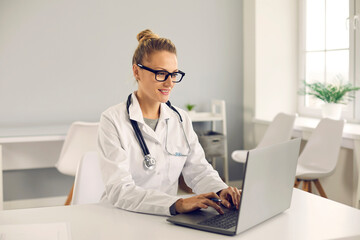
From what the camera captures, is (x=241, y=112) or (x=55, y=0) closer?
(x=55, y=0)

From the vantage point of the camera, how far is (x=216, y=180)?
1751mm

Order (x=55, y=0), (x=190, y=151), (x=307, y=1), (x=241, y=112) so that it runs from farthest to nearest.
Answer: (x=241, y=112) → (x=307, y=1) → (x=55, y=0) → (x=190, y=151)

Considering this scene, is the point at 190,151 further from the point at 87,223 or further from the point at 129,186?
the point at 87,223

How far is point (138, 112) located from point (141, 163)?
0.63 feet

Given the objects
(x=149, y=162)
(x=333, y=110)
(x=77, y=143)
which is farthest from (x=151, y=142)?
(x=333, y=110)

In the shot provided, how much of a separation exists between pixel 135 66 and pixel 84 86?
2467 mm

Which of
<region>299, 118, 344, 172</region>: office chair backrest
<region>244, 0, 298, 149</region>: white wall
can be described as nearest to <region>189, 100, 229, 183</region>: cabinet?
<region>244, 0, 298, 149</region>: white wall

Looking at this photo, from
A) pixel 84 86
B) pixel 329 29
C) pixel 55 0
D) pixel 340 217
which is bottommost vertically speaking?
pixel 340 217

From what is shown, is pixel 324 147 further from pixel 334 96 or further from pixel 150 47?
pixel 150 47

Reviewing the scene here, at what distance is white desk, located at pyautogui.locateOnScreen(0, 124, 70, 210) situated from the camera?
11.3ft

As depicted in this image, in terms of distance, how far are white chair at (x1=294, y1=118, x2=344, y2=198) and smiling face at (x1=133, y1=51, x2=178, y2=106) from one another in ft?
5.30

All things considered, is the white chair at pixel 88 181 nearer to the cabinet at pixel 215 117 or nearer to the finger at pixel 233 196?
the finger at pixel 233 196

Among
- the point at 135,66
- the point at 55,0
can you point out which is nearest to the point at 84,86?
the point at 55,0

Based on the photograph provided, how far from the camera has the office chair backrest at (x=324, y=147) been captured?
10.5ft
